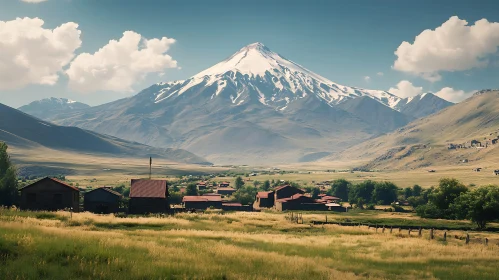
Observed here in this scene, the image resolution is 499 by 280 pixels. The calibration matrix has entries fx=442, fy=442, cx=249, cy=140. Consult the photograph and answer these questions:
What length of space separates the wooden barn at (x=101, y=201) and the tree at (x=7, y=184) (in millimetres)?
15459

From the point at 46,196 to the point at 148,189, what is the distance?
18.5 m

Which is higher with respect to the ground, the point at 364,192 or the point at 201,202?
the point at 364,192

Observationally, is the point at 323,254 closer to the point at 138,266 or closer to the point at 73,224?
the point at 138,266

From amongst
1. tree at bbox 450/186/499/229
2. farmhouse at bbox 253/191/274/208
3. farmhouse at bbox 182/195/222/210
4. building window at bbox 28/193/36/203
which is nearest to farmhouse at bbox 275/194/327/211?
farmhouse at bbox 253/191/274/208

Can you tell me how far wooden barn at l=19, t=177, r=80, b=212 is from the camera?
78.4 m

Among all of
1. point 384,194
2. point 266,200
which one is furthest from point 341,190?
point 266,200

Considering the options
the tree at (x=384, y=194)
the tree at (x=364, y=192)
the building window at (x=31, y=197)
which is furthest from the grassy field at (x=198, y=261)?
the tree at (x=364, y=192)

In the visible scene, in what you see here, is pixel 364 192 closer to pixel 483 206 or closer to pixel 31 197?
pixel 483 206

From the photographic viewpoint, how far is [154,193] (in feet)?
287

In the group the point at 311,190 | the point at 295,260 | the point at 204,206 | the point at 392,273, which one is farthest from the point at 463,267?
the point at 311,190

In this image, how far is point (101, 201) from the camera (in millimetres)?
89062

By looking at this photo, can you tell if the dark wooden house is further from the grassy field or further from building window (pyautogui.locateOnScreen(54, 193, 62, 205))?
the grassy field

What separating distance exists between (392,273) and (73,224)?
3000 cm

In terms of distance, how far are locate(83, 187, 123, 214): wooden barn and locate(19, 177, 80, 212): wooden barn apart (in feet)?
27.5
